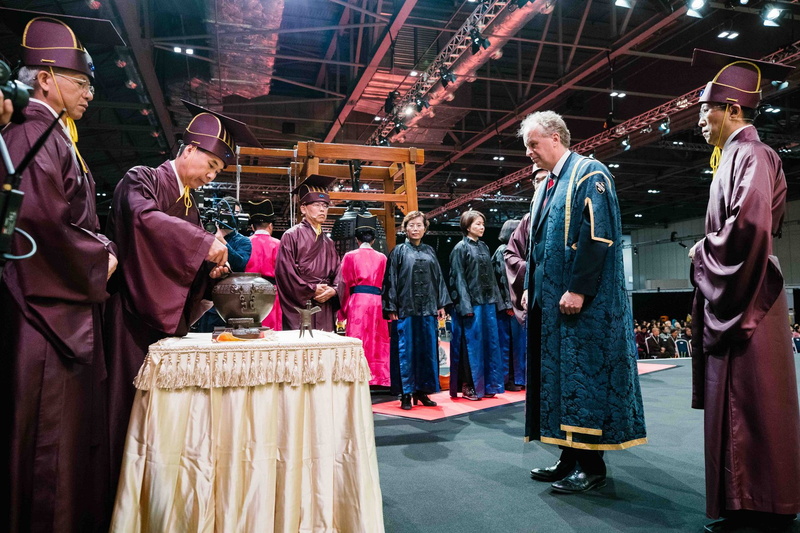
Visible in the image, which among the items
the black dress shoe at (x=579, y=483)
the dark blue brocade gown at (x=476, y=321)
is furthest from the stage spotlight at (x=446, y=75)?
the black dress shoe at (x=579, y=483)

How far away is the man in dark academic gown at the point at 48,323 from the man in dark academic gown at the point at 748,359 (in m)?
2.42

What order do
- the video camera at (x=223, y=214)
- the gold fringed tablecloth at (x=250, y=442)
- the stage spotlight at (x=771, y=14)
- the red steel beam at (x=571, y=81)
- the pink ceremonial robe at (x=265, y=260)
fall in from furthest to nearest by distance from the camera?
1. the red steel beam at (x=571, y=81)
2. the stage spotlight at (x=771, y=14)
3. the pink ceremonial robe at (x=265, y=260)
4. the video camera at (x=223, y=214)
5. the gold fringed tablecloth at (x=250, y=442)

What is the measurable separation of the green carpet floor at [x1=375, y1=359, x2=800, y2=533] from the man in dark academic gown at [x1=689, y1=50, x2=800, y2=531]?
11.5 inches

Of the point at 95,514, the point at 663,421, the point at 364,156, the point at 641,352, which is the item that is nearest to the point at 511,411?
the point at 663,421

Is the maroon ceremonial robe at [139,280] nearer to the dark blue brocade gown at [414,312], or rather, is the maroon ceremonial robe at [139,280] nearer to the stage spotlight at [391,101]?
the dark blue brocade gown at [414,312]

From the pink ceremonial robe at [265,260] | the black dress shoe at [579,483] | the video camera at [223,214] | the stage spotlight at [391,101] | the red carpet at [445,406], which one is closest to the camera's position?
the black dress shoe at [579,483]

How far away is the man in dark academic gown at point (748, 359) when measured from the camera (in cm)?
215

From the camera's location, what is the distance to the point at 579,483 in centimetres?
272

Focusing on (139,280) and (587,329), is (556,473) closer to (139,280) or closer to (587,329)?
(587,329)

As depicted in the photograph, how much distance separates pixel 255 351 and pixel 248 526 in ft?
2.00

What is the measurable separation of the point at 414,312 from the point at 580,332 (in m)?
2.56

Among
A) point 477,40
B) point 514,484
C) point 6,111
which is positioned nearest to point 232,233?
point 514,484

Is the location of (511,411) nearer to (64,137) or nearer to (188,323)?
(188,323)

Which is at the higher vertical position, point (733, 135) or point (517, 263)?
point (733, 135)
